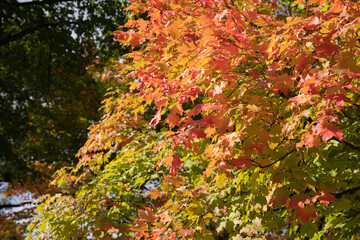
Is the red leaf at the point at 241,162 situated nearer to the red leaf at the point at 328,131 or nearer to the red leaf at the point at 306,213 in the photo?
the red leaf at the point at 306,213

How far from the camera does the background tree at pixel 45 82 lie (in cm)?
→ 1062

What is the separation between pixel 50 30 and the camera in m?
10.4

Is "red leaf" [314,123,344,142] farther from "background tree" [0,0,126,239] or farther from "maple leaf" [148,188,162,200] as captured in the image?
"background tree" [0,0,126,239]

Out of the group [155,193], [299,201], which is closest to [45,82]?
[155,193]

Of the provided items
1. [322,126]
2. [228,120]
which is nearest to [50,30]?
[228,120]

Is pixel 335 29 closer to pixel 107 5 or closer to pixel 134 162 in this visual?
pixel 134 162

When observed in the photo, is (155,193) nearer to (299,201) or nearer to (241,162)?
(241,162)

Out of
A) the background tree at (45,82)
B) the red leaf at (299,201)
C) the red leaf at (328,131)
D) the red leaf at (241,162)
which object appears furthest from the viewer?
the background tree at (45,82)

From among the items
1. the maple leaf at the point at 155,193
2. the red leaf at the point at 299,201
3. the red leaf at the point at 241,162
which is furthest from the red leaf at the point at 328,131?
the maple leaf at the point at 155,193

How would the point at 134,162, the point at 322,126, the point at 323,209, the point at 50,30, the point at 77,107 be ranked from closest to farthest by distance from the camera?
the point at 322,126 < the point at 323,209 < the point at 134,162 < the point at 50,30 < the point at 77,107

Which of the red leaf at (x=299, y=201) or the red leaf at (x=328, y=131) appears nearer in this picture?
the red leaf at (x=328, y=131)

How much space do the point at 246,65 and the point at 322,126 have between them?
5.49 ft

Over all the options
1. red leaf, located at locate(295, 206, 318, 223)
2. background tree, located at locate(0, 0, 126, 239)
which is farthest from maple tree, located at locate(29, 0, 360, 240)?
background tree, located at locate(0, 0, 126, 239)

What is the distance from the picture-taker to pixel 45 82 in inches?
545
